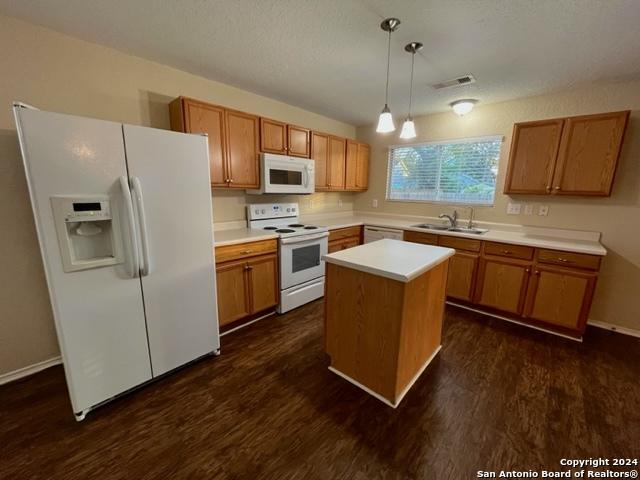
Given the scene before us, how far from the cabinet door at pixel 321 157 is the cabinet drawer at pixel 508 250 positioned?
7.08 ft

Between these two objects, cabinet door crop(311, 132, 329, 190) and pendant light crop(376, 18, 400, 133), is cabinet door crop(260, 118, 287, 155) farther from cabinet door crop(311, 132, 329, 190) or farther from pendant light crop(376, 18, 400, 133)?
Answer: pendant light crop(376, 18, 400, 133)

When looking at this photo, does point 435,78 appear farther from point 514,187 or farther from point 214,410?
point 214,410

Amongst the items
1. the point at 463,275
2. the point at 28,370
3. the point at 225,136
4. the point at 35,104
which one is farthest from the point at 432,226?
the point at 28,370

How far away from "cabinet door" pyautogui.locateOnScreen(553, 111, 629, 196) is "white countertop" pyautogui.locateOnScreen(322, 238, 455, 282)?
177 cm

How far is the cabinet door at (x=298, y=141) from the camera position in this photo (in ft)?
10.3

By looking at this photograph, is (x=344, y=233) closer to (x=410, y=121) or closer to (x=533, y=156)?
(x=410, y=121)

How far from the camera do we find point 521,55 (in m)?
2.06

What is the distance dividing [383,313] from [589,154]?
2670 millimetres

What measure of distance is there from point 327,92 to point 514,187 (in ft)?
7.76

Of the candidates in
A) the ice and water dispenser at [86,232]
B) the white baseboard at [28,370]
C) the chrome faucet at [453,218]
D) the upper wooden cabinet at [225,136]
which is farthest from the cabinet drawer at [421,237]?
the white baseboard at [28,370]

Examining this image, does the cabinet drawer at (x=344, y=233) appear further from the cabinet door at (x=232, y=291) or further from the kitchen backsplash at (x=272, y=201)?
the cabinet door at (x=232, y=291)

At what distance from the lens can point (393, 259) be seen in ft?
5.94

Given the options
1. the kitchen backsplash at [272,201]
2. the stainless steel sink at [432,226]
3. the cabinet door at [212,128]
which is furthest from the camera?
the stainless steel sink at [432,226]

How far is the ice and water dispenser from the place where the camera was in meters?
1.43
